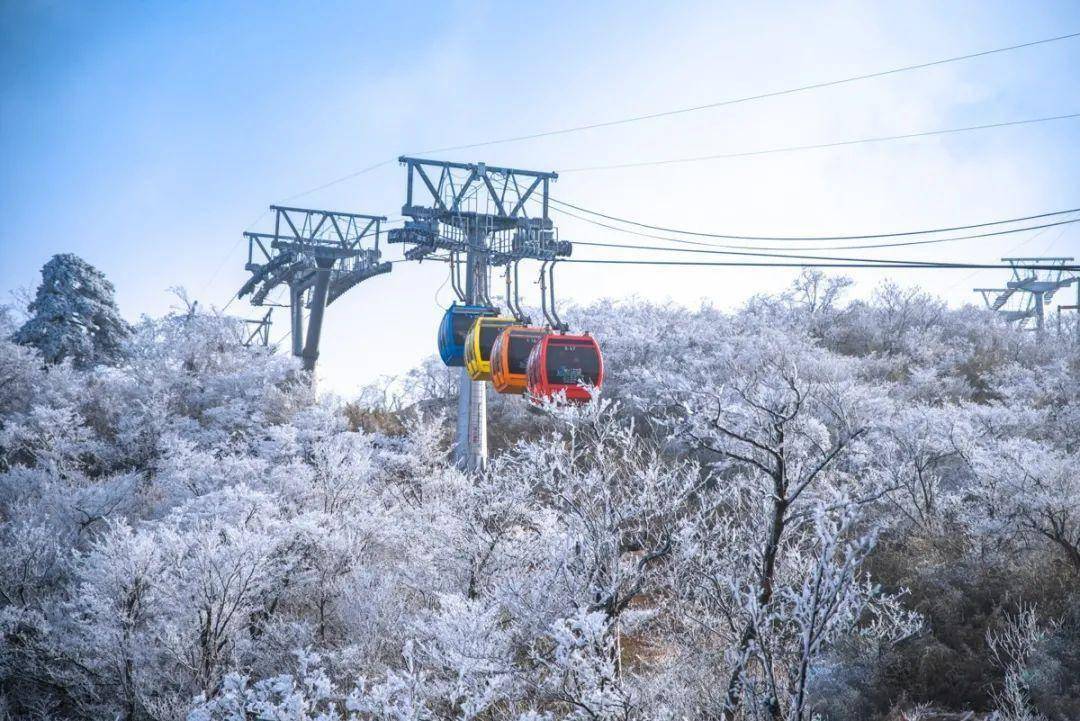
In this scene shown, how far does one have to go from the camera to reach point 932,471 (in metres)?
19.8

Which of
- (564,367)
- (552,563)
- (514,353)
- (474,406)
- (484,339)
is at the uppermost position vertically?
(484,339)

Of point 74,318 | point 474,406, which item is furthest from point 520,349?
point 74,318

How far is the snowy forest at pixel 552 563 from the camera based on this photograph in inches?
311

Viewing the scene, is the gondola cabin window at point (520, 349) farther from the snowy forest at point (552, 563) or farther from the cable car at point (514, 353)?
the snowy forest at point (552, 563)

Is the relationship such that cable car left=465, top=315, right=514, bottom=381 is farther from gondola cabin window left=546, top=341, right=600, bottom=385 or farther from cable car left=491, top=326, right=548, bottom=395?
gondola cabin window left=546, top=341, right=600, bottom=385

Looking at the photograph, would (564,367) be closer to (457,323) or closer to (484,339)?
(484,339)

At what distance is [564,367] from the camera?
43.4ft

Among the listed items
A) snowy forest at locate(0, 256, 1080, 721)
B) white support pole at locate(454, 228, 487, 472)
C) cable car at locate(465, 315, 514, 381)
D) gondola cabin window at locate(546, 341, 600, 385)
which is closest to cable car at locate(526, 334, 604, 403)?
gondola cabin window at locate(546, 341, 600, 385)

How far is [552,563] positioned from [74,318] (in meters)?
30.1

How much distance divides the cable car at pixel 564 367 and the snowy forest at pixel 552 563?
89 centimetres

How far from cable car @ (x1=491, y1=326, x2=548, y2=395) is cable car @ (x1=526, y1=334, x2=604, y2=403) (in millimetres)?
409

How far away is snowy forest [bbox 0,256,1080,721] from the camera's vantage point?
25.9 ft

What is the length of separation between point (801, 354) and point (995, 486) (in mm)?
12322

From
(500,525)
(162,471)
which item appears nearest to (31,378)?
(162,471)
